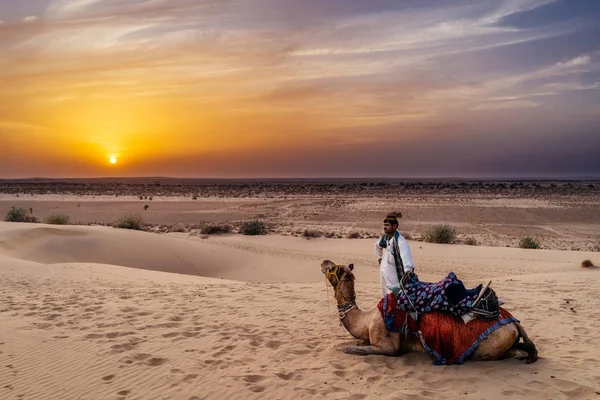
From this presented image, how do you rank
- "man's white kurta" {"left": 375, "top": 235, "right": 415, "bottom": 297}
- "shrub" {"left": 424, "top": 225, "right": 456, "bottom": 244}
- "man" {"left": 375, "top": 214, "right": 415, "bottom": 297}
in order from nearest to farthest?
"man's white kurta" {"left": 375, "top": 235, "right": 415, "bottom": 297} < "man" {"left": 375, "top": 214, "right": 415, "bottom": 297} < "shrub" {"left": 424, "top": 225, "right": 456, "bottom": 244}

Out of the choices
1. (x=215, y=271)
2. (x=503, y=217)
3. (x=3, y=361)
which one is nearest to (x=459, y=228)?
(x=503, y=217)

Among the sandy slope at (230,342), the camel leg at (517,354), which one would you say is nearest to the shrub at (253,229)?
the sandy slope at (230,342)

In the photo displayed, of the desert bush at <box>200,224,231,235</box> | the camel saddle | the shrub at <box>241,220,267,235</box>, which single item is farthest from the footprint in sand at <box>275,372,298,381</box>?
the desert bush at <box>200,224,231,235</box>

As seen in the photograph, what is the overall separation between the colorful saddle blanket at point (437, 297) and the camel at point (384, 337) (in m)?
0.50

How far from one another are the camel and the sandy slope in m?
0.13

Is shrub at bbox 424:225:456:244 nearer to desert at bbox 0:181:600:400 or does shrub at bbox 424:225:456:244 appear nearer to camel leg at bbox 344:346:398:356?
desert at bbox 0:181:600:400

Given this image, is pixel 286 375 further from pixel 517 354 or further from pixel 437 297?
pixel 517 354

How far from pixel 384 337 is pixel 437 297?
3.20 ft

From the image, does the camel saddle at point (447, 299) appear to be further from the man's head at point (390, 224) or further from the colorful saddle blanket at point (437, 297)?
the man's head at point (390, 224)

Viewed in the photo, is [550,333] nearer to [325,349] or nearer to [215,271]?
[325,349]

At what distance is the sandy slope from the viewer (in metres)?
6.14

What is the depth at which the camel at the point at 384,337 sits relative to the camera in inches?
257

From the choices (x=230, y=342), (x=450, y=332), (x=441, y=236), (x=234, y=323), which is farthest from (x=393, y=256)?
(x=441, y=236)

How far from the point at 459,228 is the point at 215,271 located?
699 inches
